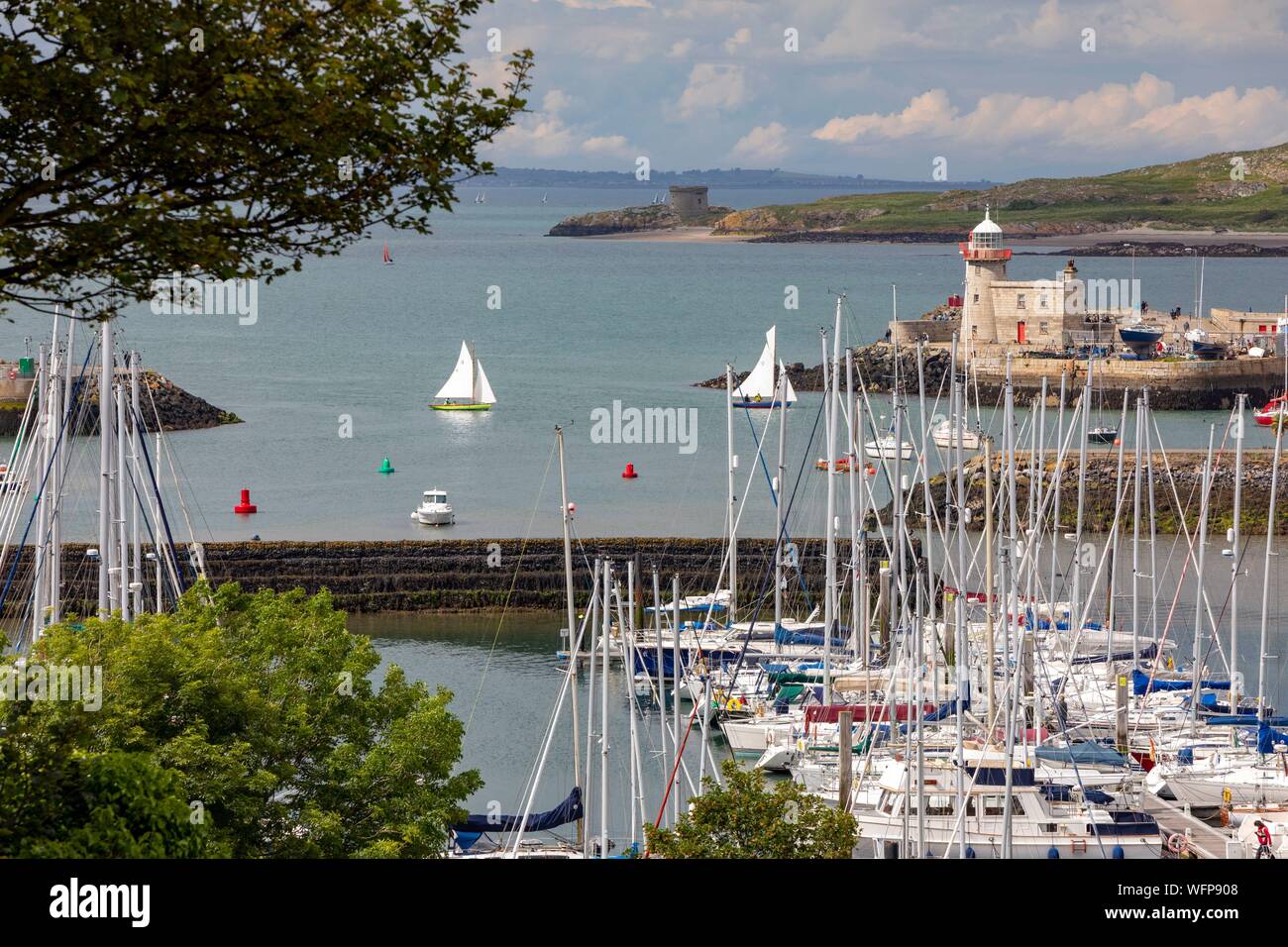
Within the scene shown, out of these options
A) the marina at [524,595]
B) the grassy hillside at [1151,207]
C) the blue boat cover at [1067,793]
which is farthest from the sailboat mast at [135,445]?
the grassy hillside at [1151,207]

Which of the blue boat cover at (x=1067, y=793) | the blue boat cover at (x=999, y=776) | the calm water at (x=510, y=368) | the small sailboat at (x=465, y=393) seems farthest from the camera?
the small sailboat at (x=465, y=393)

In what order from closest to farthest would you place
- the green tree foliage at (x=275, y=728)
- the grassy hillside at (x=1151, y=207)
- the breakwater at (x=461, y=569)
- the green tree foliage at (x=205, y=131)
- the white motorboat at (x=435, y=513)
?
the green tree foliage at (x=205, y=131) → the green tree foliage at (x=275, y=728) → the breakwater at (x=461, y=569) → the white motorboat at (x=435, y=513) → the grassy hillside at (x=1151, y=207)

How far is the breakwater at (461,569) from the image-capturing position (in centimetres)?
3158

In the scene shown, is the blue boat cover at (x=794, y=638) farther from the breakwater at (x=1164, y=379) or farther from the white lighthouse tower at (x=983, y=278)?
the white lighthouse tower at (x=983, y=278)

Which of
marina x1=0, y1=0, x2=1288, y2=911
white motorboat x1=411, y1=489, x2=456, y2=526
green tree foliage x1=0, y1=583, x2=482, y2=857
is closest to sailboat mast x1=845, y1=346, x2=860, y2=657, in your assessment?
marina x1=0, y1=0, x2=1288, y2=911

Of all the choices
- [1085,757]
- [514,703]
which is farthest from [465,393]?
[1085,757]

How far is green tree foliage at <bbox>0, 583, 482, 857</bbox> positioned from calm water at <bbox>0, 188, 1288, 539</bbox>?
356 centimetres

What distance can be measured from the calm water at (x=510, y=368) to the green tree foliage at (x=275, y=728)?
3.56 meters

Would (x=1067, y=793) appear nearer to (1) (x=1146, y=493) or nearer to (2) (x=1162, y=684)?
(2) (x=1162, y=684)

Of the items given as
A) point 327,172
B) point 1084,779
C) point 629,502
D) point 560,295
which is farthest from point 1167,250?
point 327,172

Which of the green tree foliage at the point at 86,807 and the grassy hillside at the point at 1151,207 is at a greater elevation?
the grassy hillside at the point at 1151,207

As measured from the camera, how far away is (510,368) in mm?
83625

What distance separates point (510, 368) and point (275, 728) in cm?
7165
